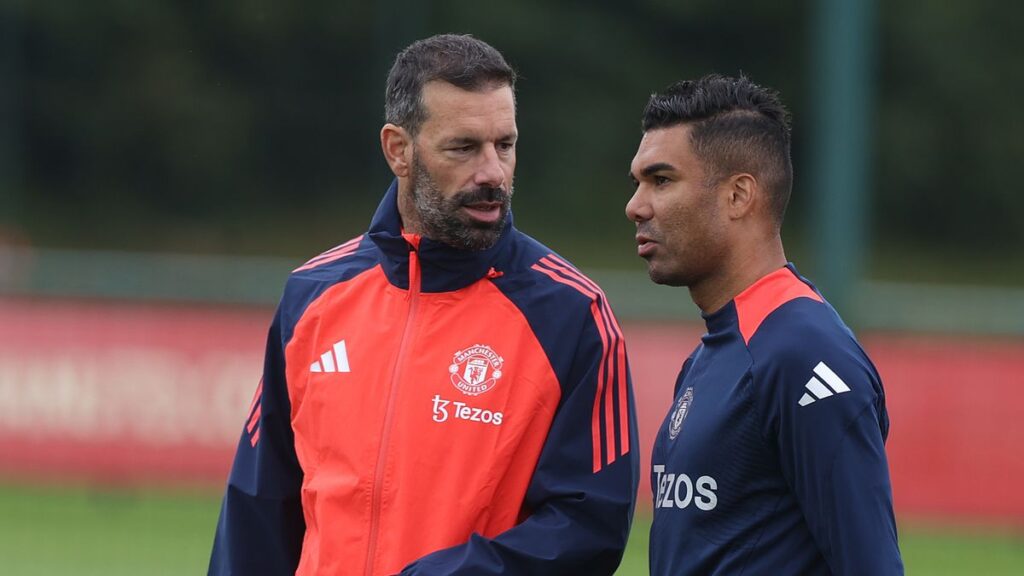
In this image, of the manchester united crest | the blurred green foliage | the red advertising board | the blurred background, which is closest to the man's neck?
the manchester united crest

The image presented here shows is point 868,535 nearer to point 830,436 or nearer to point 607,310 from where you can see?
point 830,436

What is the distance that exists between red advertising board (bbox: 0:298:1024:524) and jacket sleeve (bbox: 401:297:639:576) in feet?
23.8

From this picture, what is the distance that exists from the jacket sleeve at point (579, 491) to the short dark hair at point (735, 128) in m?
0.55

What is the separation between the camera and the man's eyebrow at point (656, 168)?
11.7ft

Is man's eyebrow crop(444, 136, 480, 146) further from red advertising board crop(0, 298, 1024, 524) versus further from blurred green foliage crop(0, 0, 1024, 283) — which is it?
blurred green foliage crop(0, 0, 1024, 283)

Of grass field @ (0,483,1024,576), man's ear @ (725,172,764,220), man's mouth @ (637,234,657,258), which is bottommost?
grass field @ (0,483,1024,576)

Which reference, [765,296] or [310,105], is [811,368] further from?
[310,105]

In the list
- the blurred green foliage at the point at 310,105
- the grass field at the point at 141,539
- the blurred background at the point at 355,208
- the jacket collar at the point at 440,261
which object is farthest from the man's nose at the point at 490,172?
the blurred green foliage at the point at 310,105

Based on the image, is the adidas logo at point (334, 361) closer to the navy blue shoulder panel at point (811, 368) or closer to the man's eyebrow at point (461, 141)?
the man's eyebrow at point (461, 141)

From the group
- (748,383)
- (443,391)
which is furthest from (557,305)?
(748,383)

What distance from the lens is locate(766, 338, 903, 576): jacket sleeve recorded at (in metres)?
3.08

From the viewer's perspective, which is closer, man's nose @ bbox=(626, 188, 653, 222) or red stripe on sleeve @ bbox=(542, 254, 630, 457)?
man's nose @ bbox=(626, 188, 653, 222)

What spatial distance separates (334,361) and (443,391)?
0.99 ft

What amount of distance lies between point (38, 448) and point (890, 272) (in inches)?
455
